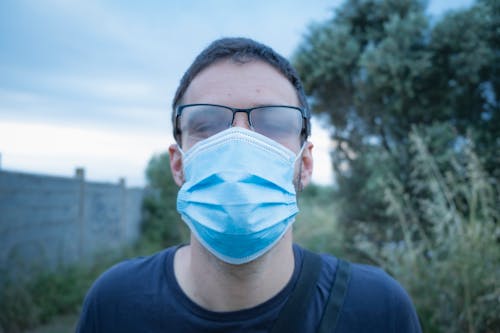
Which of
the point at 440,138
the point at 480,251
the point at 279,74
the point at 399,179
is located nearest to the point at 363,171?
the point at 399,179

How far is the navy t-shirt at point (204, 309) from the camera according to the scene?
1.46m

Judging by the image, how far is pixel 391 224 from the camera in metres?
5.48

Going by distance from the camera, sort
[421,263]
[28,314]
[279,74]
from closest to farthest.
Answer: [279,74], [421,263], [28,314]

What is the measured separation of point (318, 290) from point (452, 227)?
2044mm

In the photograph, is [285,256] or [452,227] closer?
[285,256]

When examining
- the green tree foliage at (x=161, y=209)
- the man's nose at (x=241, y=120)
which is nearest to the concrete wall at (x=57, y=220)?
the green tree foliage at (x=161, y=209)

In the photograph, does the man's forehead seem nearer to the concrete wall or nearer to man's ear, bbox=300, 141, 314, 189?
man's ear, bbox=300, 141, 314, 189

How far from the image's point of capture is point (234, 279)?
150 cm

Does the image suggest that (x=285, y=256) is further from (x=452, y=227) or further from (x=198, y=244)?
(x=452, y=227)

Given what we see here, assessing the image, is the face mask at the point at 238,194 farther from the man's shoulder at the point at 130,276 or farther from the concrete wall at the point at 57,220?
the concrete wall at the point at 57,220

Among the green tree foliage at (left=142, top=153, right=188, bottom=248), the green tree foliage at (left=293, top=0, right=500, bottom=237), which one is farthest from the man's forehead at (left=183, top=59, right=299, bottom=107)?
the green tree foliage at (left=142, top=153, right=188, bottom=248)

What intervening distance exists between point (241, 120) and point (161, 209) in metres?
8.59

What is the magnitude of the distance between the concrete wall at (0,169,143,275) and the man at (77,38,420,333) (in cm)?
402

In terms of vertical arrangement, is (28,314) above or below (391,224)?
below
